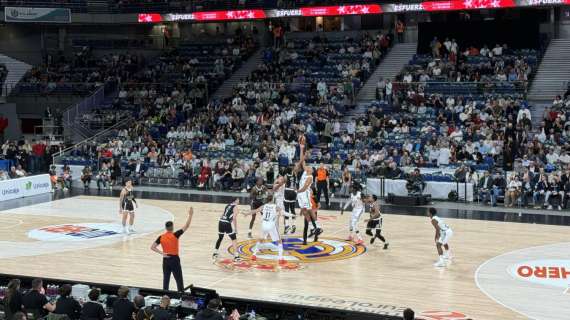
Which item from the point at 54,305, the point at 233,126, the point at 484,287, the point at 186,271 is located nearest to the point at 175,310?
the point at 54,305

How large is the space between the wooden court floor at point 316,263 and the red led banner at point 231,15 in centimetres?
1898

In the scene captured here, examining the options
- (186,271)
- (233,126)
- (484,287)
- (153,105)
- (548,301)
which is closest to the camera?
(548,301)

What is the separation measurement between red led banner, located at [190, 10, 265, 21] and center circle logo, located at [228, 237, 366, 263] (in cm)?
2364

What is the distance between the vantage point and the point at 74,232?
24.7 metres

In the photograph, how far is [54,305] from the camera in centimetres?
1308

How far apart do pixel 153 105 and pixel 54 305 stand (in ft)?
102

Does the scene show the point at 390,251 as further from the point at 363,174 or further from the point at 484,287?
the point at 363,174

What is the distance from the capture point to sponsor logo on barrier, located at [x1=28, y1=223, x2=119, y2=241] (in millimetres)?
23859

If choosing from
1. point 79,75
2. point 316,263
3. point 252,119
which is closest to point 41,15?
point 79,75

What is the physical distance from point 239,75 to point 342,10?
703cm

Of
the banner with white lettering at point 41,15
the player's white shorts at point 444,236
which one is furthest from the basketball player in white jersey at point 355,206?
the banner with white lettering at point 41,15

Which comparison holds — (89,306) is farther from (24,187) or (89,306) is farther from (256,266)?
(24,187)

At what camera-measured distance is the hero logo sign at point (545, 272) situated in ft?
60.0

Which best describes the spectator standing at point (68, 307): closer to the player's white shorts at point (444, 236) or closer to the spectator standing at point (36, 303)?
the spectator standing at point (36, 303)
